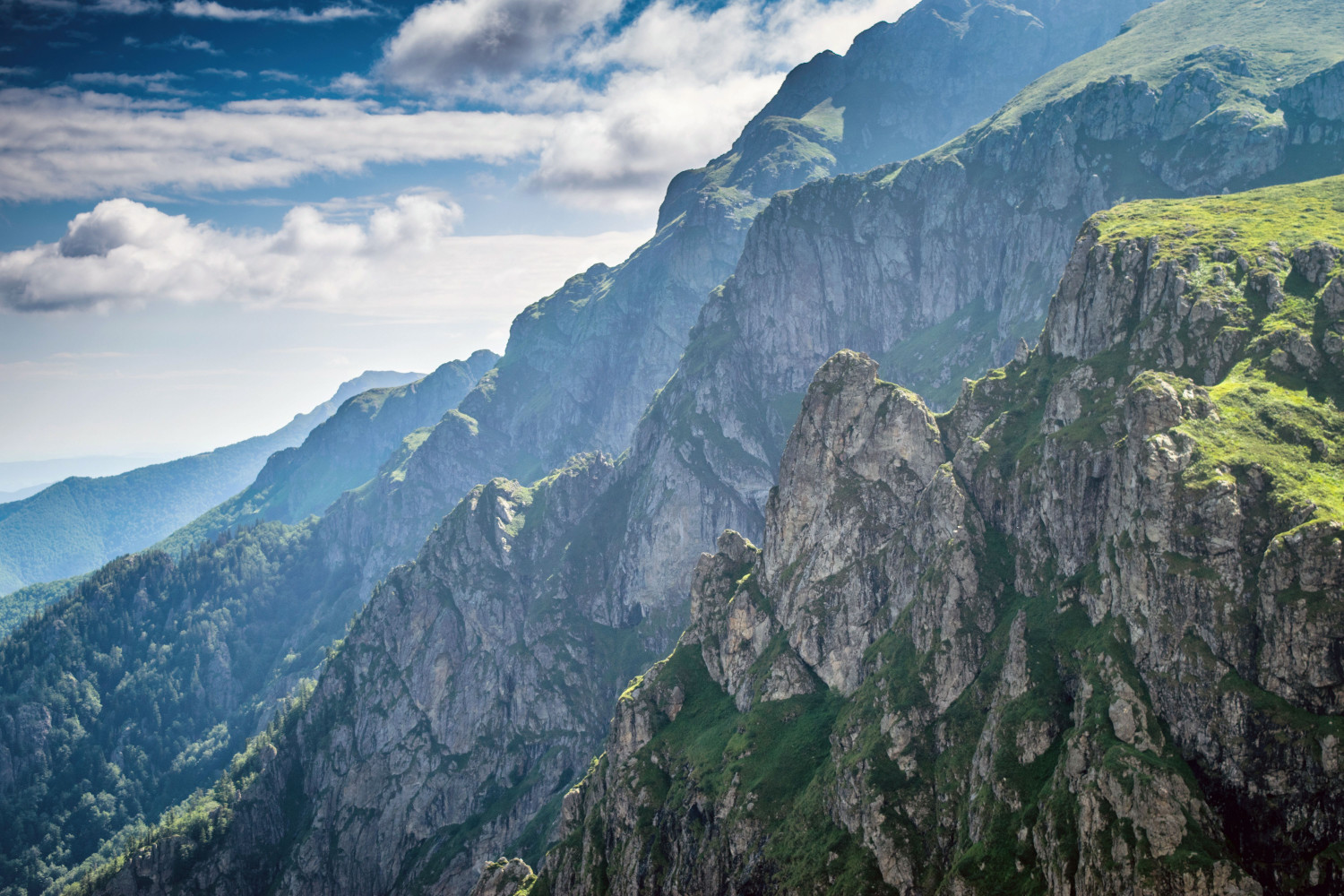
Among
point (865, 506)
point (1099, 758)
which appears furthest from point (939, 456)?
point (1099, 758)

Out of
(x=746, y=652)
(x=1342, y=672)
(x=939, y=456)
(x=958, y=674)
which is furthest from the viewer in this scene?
(x=746, y=652)

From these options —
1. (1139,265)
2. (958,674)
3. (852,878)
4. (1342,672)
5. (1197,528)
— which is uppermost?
(1139,265)

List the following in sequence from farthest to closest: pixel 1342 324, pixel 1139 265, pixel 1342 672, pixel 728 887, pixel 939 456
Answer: pixel 939 456 → pixel 1139 265 → pixel 728 887 → pixel 1342 324 → pixel 1342 672

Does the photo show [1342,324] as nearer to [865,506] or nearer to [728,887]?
[865,506]

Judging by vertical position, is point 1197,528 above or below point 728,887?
above

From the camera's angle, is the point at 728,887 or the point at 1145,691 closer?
the point at 1145,691

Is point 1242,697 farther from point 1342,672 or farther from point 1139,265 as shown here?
point 1139,265
